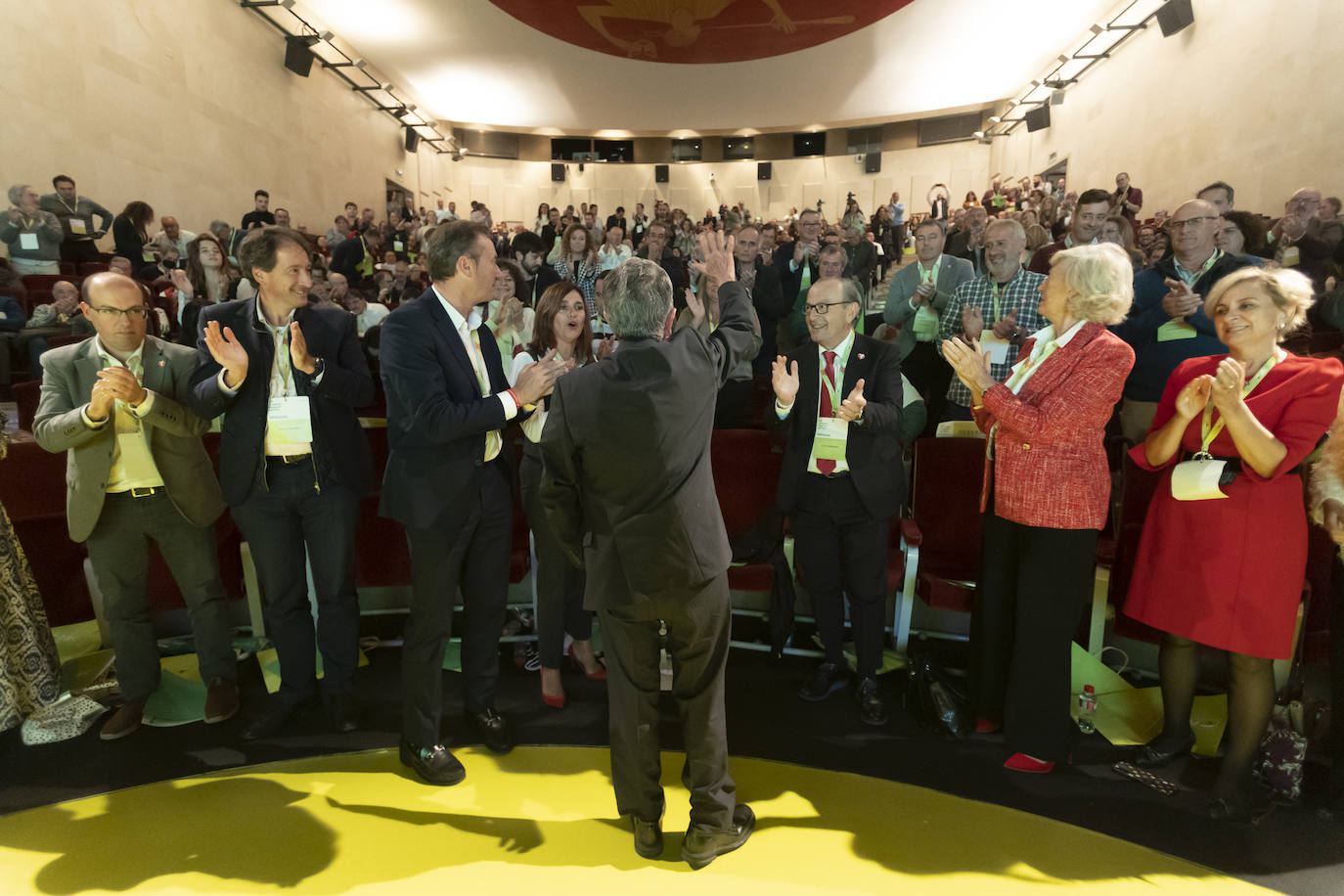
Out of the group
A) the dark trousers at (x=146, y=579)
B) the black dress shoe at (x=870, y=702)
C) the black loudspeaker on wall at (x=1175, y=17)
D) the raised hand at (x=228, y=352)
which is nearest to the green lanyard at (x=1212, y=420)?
the black dress shoe at (x=870, y=702)

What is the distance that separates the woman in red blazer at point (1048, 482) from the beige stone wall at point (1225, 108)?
8399 millimetres

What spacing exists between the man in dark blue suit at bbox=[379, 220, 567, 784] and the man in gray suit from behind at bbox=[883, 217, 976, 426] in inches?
103

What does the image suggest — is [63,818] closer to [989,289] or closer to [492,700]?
[492,700]

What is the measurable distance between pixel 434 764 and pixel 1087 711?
7.63 ft

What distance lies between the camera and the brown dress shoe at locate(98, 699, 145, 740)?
242 centimetres

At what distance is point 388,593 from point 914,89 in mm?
19228

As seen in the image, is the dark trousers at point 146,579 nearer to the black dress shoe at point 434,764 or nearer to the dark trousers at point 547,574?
the black dress shoe at point 434,764

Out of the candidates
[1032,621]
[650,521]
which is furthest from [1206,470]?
[650,521]

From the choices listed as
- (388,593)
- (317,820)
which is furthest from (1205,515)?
(388,593)

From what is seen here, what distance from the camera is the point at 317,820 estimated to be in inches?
79.7

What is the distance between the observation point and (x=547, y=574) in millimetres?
2541

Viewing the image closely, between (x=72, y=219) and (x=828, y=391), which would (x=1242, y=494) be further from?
(x=72, y=219)

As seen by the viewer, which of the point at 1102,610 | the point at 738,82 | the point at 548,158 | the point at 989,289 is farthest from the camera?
the point at 548,158

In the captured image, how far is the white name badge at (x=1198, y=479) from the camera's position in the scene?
1.90 m
